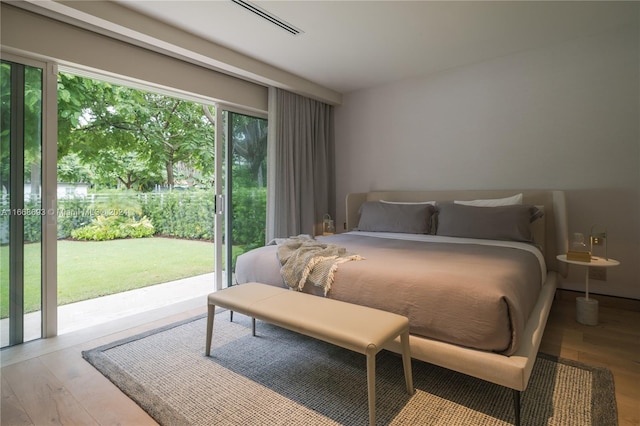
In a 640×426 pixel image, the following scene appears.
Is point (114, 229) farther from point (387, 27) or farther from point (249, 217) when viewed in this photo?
point (387, 27)

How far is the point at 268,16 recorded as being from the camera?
2432mm

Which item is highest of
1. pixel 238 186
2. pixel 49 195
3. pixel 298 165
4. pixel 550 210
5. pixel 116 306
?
pixel 298 165

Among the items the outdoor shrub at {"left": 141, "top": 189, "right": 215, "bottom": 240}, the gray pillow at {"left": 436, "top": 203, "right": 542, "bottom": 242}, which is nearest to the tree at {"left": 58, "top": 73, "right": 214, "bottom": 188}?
the outdoor shrub at {"left": 141, "top": 189, "right": 215, "bottom": 240}

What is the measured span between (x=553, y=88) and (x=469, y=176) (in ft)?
3.52

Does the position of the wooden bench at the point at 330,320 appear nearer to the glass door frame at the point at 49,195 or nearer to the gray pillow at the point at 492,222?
the glass door frame at the point at 49,195

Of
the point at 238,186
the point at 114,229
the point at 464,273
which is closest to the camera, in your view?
the point at 464,273

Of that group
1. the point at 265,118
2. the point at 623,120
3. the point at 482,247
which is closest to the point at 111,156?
the point at 265,118

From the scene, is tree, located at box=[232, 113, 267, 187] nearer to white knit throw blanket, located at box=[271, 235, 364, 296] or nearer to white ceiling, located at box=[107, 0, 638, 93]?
white ceiling, located at box=[107, 0, 638, 93]

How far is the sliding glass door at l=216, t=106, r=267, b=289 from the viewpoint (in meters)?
3.44

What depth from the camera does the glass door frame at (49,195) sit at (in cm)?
229

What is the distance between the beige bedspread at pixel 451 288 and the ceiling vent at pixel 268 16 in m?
1.83

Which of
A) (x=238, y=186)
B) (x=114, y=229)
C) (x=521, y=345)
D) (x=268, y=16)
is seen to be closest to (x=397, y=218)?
(x=238, y=186)

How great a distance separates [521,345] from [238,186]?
2.99m

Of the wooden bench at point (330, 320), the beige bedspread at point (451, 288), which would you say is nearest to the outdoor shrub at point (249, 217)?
the beige bedspread at point (451, 288)
